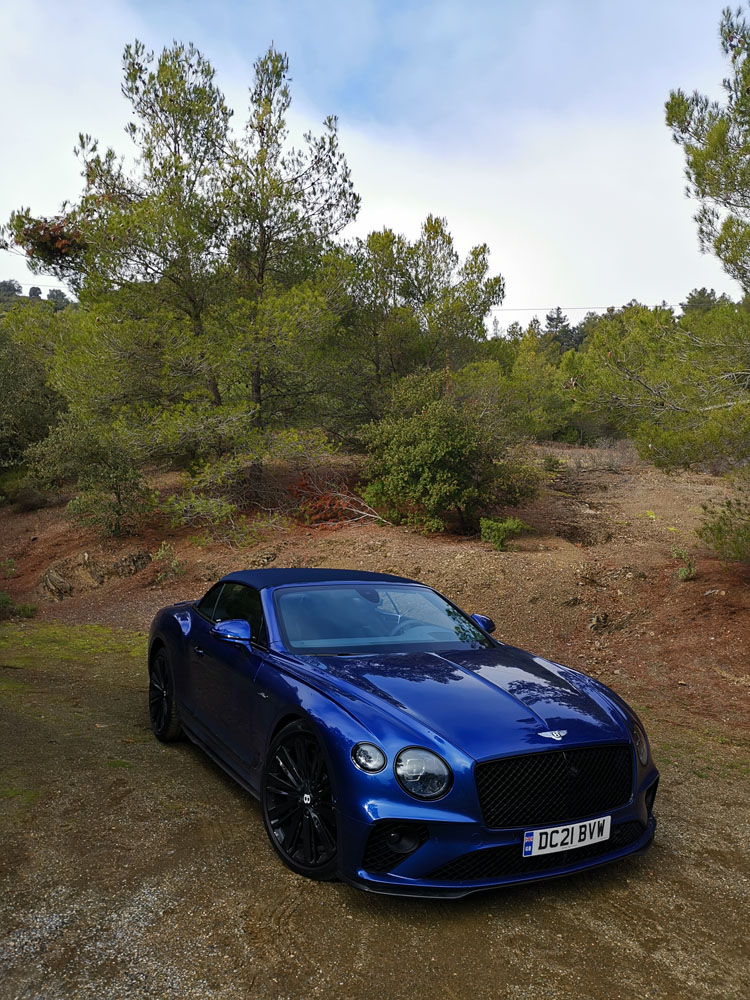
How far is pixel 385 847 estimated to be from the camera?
122 inches

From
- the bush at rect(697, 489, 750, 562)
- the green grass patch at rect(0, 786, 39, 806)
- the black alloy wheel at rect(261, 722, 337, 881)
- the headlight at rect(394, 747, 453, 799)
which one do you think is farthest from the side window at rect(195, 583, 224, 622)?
the bush at rect(697, 489, 750, 562)

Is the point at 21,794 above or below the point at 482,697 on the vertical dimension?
below

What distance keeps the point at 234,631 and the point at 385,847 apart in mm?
1656

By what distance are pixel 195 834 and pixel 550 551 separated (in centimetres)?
984

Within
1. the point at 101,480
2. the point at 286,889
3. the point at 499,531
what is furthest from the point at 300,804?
the point at 101,480

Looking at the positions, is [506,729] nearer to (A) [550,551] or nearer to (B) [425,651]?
(B) [425,651]

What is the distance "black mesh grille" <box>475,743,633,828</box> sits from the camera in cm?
315

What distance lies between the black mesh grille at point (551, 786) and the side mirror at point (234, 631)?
1.71 m

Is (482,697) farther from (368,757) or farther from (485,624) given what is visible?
(485,624)

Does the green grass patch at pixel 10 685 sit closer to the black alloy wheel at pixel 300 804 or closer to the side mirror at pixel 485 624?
the black alloy wheel at pixel 300 804

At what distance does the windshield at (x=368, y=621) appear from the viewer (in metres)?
4.30

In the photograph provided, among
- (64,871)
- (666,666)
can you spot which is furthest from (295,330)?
(64,871)

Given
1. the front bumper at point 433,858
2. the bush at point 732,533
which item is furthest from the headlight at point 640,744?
the bush at point 732,533

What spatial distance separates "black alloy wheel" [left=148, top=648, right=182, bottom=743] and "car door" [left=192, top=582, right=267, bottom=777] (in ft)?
1.87
